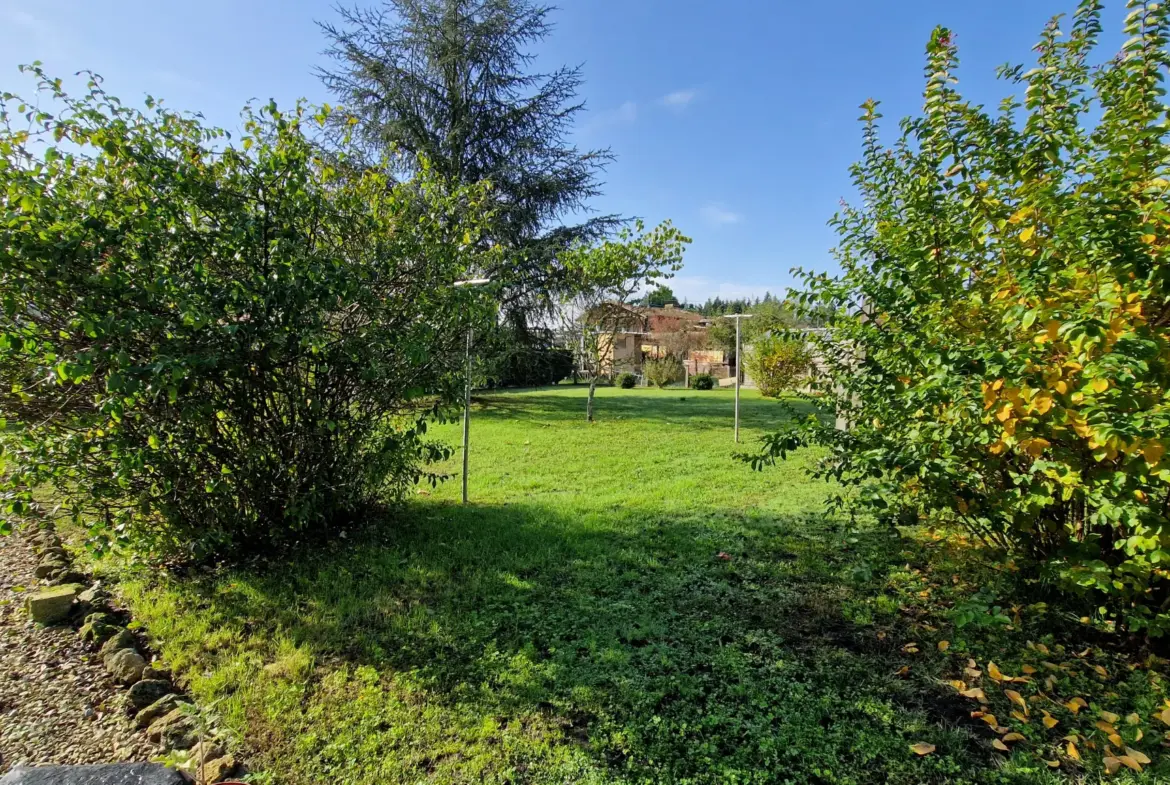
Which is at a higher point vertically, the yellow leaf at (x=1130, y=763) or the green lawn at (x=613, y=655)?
the yellow leaf at (x=1130, y=763)

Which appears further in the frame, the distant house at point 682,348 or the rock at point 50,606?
the distant house at point 682,348

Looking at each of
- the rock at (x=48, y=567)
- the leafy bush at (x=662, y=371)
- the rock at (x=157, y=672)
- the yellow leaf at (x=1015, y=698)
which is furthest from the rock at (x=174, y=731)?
the leafy bush at (x=662, y=371)

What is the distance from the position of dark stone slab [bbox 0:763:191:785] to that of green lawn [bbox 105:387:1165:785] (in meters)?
0.34

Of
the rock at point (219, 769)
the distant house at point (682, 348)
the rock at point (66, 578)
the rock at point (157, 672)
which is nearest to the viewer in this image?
the rock at point (219, 769)

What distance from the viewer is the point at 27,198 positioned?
2.23 metres

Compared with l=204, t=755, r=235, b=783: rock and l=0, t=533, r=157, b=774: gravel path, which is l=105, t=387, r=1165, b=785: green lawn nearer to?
l=204, t=755, r=235, b=783: rock

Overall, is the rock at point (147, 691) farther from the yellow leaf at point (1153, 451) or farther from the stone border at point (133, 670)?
the yellow leaf at point (1153, 451)

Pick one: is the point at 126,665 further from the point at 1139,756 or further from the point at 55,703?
the point at 1139,756

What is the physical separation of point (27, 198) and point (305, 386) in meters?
1.47

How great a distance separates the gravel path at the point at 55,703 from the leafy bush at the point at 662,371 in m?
22.4

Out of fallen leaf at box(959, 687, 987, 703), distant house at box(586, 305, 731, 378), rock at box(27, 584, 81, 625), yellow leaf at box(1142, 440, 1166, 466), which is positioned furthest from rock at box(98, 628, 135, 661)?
distant house at box(586, 305, 731, 378)

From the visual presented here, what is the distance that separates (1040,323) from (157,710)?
12.2ft

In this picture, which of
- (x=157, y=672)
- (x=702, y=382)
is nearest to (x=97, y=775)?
(x=157, y=672)

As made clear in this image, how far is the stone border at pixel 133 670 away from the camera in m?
1.85
